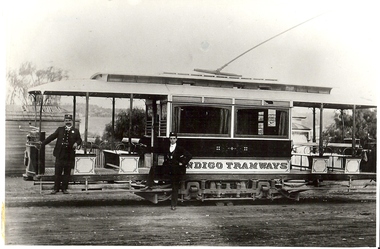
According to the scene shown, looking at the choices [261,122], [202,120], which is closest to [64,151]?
[202,120]

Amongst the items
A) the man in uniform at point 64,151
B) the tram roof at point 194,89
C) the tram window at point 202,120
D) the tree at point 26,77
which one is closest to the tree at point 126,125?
the tram roof at point 194,89

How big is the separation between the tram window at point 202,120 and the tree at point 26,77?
6.18 feet

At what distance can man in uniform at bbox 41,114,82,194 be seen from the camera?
879 centimetres

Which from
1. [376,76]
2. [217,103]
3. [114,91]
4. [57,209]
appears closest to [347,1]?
[376,76]

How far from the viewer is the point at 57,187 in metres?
8.79

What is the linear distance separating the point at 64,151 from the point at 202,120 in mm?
2236

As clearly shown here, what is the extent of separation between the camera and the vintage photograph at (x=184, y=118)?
843 centimetres

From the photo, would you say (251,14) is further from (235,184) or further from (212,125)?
(235,184)

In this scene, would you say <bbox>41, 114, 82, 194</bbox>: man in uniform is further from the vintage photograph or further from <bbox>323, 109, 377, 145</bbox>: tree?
<bbox>323, 109, 377, 145</bbox>: tree

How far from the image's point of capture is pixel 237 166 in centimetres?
963

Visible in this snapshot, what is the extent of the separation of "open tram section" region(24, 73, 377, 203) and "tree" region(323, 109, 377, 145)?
16cm

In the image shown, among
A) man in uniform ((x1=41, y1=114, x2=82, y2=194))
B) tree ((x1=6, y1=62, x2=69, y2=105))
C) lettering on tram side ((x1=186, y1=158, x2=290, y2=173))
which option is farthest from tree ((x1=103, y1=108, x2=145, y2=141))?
tree ((x1=6, y1=62, x2=69, y2=105))

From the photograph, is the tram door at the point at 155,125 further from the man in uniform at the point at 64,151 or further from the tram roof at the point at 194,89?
the man in uniform at the point at 64,151

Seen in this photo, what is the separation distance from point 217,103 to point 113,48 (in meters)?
1.91
